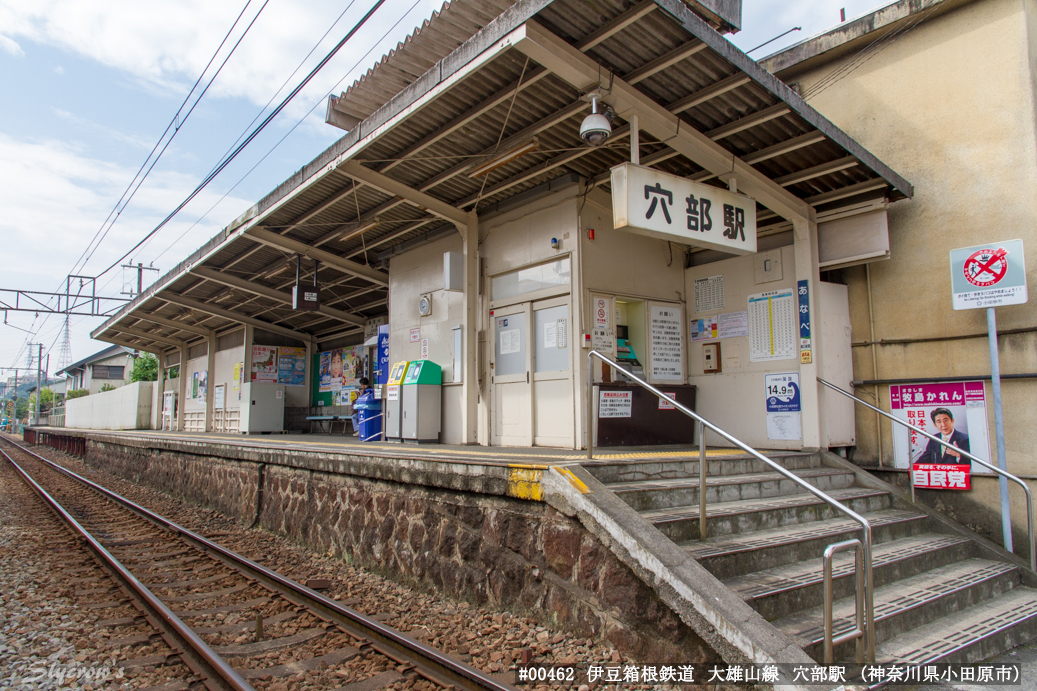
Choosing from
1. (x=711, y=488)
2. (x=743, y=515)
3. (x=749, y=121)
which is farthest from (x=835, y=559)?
(x=749, y=121)

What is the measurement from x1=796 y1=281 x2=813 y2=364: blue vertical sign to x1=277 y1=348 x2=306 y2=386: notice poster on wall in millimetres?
14766

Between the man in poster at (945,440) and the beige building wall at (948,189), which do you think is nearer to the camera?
the beige building wall at (948,189)

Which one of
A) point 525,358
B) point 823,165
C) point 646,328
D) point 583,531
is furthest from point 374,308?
point 583,531

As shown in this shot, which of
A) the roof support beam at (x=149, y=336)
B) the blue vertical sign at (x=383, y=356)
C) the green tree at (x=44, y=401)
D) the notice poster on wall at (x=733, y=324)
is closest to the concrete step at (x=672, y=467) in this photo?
the notice poster on wall at (x=733, y=324)

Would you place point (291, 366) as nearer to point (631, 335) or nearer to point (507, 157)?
point (631, 335)

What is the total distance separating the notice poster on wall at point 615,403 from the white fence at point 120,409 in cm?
2489

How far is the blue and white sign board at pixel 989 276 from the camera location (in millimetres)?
6016

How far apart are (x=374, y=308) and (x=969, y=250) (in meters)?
11.8

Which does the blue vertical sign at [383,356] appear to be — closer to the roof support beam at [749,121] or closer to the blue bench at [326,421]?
the blue bench at [326,421]

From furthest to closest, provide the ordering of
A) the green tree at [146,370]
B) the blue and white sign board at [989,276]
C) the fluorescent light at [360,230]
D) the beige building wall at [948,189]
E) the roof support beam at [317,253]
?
the green tree at [146,370], the roof support beam at [317,253], the fluorescent light at [360,230], the beige building wall at [948,189], the blue and white sign board at [989,276]

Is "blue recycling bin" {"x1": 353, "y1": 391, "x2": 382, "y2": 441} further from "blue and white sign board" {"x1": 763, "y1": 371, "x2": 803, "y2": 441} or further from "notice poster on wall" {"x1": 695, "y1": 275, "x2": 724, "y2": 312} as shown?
"blue and white sign board" {"x1": 763, "y1": 371, "x2": 803, "y2": 441}

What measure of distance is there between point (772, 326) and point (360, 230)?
633 cm

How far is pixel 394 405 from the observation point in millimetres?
10219

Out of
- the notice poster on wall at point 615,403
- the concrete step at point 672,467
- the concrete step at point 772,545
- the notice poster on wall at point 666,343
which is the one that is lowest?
the concrete step at point 772,545
